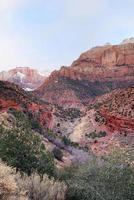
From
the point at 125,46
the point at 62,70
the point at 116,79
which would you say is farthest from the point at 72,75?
the point at 125,46

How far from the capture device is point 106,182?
23016 mm

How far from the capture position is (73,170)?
94.4 ft

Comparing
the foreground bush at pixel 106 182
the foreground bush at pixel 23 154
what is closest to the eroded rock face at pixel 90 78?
the foreground bush at pixel 23 154

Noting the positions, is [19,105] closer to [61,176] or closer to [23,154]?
[61,176]

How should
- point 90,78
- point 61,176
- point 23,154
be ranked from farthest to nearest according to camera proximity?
point 90,78 < point 61,176 < point 23,154

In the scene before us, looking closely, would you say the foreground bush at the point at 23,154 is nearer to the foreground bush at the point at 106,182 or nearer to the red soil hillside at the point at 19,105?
the foreground bush at the point at 106,182

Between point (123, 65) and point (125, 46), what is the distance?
49.5ft

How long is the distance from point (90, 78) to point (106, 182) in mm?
151336

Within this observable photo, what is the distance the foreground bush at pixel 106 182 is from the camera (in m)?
22.3

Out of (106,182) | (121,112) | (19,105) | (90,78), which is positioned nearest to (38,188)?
(106,182)

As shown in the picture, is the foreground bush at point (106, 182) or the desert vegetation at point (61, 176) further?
the foreground bush at point (106, 182)

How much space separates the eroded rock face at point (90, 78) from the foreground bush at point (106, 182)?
11579cm

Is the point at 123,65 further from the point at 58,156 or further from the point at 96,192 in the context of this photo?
the point at 96,192

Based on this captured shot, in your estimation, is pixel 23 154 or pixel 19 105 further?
pixel 19 105
